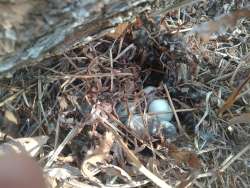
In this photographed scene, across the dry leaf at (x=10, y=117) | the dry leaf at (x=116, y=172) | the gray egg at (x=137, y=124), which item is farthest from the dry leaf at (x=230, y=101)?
the dry leaf at (x=10, y=117)

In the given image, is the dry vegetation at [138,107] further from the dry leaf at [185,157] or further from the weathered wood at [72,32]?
the weathered wood at [72,32]

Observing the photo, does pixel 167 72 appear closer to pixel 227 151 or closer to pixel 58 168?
pixel 227 151

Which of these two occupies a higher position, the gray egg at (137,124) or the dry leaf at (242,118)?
the gray egg at (137,124)

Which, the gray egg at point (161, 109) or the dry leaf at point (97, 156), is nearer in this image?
the dry leaf at point (97, 156)

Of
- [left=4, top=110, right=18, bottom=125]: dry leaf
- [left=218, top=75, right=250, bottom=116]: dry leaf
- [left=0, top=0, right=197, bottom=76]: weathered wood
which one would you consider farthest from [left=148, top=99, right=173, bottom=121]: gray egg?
[left=4, top=110, right=18, bottom=125]: dry leaf

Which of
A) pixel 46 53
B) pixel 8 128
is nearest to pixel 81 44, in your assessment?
pixel 46 53
